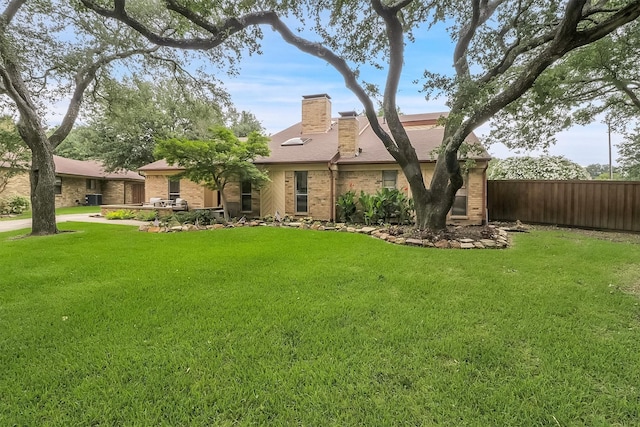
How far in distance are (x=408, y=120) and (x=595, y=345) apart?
713 inches

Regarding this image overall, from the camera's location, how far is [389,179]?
12.6 meters

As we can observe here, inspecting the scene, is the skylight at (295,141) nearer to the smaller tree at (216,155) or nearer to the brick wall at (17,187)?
the smaller tree at (216,155)

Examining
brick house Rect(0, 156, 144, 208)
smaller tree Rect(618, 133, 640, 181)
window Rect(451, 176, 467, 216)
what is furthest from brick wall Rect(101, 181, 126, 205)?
smaller tree Rect(618, 133, 640, 181)

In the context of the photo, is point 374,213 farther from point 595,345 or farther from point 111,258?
point 595,345

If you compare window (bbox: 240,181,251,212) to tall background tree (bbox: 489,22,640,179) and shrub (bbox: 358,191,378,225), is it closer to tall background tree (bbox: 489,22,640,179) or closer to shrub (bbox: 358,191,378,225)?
shrub (bbox: 358,191,378,225)

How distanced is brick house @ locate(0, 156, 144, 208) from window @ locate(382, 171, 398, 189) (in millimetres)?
20780

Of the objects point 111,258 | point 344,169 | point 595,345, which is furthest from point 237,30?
point 595,345

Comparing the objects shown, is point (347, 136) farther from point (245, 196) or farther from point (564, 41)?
point (564, 41)

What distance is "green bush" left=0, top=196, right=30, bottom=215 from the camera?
17.4 metres

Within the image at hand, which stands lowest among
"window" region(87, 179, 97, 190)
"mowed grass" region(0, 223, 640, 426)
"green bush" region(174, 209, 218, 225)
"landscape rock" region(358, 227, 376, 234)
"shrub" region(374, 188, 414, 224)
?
"mowed grass" region(0, 223, 640, 426)

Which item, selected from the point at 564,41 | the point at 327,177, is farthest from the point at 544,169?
the point at 564,41

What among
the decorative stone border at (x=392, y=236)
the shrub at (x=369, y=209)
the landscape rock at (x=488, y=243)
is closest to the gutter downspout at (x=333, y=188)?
the shrub at (x=369, y=209)

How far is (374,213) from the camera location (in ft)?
38.3

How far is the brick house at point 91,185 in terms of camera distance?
22.8 m
